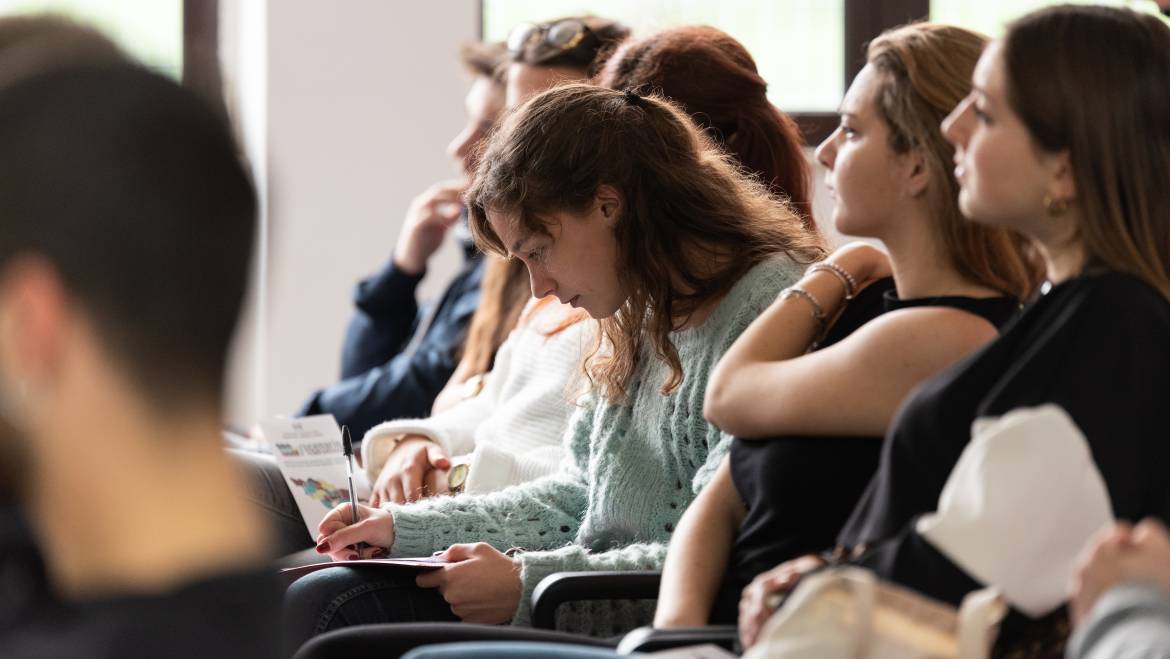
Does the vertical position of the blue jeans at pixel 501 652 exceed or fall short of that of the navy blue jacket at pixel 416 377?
it exceeds it

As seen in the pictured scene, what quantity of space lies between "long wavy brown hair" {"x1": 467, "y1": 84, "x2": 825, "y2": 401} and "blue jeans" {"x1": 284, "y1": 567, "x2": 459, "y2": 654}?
1.40 feet

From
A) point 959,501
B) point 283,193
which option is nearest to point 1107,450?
point 959,501

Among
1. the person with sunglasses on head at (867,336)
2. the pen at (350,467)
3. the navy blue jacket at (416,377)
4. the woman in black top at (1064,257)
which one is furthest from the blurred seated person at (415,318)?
the woman in black top at (1064,257)

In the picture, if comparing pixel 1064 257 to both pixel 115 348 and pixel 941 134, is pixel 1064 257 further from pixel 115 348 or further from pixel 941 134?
pixel 115 348

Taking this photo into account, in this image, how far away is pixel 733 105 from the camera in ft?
7.55

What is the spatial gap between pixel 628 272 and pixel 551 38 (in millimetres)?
1077

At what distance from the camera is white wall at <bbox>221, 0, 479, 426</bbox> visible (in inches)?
170

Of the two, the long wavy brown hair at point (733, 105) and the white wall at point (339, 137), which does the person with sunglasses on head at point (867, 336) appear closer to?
the long wavy brown hair at point (733, 105)

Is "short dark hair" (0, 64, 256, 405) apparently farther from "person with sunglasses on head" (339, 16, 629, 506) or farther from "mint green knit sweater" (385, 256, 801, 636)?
"person with sunglasses on head" (339, 16, 629, 506)

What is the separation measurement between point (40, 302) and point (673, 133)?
133cm

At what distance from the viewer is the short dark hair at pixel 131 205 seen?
2.55ft

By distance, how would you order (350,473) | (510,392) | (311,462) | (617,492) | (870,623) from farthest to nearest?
(510,392), (311,462), (350,473), (617,492), (870,623)

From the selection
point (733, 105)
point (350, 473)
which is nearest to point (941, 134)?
point (733, 105)

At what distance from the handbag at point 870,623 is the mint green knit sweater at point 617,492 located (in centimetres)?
60
